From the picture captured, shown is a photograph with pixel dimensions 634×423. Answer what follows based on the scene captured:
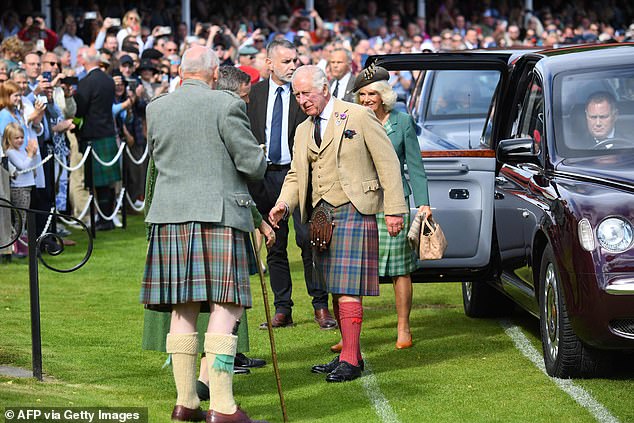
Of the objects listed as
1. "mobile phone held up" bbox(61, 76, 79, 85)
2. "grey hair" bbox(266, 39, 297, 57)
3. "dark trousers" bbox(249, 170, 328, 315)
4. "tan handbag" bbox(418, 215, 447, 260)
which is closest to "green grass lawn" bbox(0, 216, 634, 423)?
"dark trousers" bbox(249, 170, 328, 315)

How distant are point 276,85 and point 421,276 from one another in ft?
A: 6.27

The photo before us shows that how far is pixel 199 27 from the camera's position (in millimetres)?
22172

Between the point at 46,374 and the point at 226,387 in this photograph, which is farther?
the point at 46,374

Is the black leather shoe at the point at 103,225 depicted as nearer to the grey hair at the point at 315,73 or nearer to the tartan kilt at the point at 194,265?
the grey hair at the point at 315,73

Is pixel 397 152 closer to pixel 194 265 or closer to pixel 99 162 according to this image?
pixel 194 265

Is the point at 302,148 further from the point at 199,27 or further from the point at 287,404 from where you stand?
the point at 199,27

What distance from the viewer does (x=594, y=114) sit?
8.54 meters

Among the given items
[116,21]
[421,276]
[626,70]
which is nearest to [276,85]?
[421,276]

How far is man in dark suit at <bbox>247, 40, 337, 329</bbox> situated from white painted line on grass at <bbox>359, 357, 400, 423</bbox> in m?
1.58

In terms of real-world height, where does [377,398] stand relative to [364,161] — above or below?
below

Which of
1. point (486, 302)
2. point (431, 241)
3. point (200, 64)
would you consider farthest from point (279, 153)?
point (200, 64)

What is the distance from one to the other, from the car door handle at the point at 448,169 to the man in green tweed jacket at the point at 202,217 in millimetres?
2826

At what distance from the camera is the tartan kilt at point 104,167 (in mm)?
16766

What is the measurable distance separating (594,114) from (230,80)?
2313 millimetres
